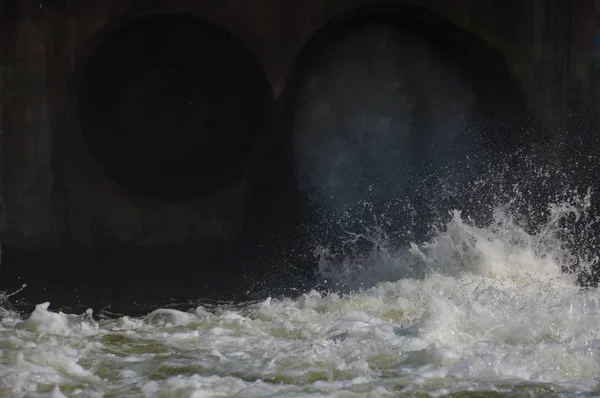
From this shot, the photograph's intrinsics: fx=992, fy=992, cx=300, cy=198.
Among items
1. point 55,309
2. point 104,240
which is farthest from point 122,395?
point 104,240

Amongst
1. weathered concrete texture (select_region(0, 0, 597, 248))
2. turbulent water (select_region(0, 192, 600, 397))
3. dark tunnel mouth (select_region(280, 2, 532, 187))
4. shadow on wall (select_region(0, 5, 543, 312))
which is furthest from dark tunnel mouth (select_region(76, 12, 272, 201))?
turbulent water (select_region(0, 192, 600, 397))

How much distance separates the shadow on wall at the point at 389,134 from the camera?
9.39m

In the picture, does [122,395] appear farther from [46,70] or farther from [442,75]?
[442,75]

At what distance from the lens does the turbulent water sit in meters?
5.35

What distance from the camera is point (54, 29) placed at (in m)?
9.00

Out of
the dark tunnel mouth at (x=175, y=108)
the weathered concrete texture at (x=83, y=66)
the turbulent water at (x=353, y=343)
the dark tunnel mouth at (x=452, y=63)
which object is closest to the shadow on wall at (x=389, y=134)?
the dark tunnel mouth at (x=452, y=63)

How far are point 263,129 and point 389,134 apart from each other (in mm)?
1209

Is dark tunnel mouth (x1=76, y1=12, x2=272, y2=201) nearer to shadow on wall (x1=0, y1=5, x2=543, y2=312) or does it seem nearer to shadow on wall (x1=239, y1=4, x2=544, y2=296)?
shadow on wall (x1=0, y1=5, x2=543, y2=312)

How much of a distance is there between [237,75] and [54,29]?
5.71 ft

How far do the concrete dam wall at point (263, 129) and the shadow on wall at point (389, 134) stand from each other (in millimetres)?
14

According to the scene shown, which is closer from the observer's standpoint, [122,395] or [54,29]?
[122,395]

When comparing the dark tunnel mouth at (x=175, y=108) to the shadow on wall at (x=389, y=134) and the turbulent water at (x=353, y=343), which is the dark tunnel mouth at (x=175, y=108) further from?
the turbulent water at (x=353, y=343)

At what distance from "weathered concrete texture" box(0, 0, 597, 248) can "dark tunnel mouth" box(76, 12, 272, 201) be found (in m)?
0.15

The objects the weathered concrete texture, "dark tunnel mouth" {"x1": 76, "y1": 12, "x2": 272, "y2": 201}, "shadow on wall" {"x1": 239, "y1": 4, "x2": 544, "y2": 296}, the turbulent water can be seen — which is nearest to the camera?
the turbulent water
